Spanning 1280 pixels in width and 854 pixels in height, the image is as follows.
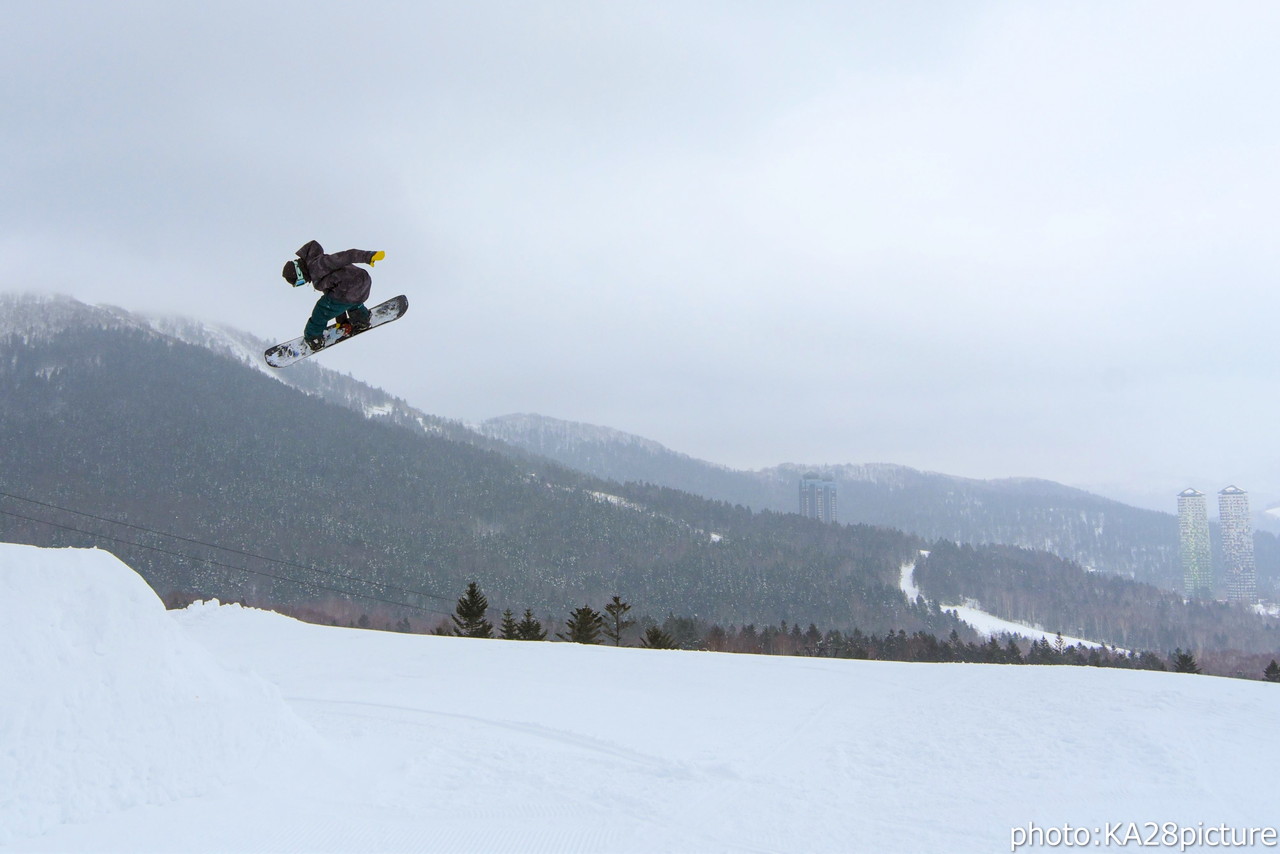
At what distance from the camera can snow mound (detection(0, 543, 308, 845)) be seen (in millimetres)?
7012

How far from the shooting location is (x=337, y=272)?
9.48 meters

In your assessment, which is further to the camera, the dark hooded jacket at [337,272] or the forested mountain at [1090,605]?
the forested mountain at [1090,605]

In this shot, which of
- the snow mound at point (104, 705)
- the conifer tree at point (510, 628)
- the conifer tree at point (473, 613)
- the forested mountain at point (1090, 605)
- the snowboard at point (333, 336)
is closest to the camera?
the snow mound at point (104, 705)

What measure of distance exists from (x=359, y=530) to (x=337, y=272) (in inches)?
6274

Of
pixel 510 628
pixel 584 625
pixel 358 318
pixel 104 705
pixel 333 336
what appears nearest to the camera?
pixel 104 705

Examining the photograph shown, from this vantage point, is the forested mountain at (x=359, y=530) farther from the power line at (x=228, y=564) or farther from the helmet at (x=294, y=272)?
the helmet at (x=294, y=272)

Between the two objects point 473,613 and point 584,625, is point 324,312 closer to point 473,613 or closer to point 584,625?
Result: point 584,625

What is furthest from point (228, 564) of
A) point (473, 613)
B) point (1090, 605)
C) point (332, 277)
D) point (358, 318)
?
point (1090, 605)

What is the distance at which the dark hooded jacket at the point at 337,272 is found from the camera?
9.33 metres

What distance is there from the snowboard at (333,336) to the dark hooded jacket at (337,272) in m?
1.20

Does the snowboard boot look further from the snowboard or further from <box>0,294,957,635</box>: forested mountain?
<box>0,294,957,635</box>: forested mountain

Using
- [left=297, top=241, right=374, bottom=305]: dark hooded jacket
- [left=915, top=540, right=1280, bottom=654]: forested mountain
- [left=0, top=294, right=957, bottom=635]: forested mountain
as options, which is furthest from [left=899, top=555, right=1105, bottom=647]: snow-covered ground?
[left=297, top=241, right=374, bottom=305]: dark hooded jacket

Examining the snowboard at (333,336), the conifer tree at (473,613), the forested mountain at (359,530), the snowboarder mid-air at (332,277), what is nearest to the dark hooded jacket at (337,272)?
the snowboarder mid-air at (332,277)

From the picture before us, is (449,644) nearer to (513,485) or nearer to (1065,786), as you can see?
(1065,786)
